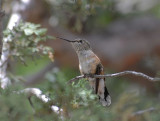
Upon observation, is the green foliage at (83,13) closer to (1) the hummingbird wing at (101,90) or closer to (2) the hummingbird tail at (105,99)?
(1) the hummingbird wing at (101,90)

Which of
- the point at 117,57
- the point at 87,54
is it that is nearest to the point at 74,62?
the point at 117,57

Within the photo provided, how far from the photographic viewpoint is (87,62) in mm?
4887

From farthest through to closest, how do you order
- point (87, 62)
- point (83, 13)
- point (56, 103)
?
point (83, 13) < point (87, 62) < point (56, 103)

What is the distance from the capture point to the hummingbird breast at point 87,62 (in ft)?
15.8

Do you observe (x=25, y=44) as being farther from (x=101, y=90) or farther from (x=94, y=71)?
(x=101, y=90)

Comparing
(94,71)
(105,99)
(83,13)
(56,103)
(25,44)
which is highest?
(83,13)

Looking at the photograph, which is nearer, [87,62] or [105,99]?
[105,99]

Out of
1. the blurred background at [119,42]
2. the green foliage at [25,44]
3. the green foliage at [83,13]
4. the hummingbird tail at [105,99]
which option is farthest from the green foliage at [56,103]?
the blurred background at [119,42]

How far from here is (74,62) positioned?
9.62 meters

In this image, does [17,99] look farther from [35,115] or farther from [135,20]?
[135,20]

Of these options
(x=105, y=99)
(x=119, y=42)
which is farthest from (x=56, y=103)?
(x=119, y=42)

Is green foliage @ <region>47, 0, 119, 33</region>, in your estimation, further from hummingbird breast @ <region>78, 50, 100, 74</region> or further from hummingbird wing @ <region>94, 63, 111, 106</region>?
hummingbird wing @ <region>94, 63, 111, 106</region>

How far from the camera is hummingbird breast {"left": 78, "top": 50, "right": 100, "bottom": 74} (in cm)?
482

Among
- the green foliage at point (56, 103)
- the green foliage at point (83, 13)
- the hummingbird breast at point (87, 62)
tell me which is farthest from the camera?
the green foliage at point (83, 13)
